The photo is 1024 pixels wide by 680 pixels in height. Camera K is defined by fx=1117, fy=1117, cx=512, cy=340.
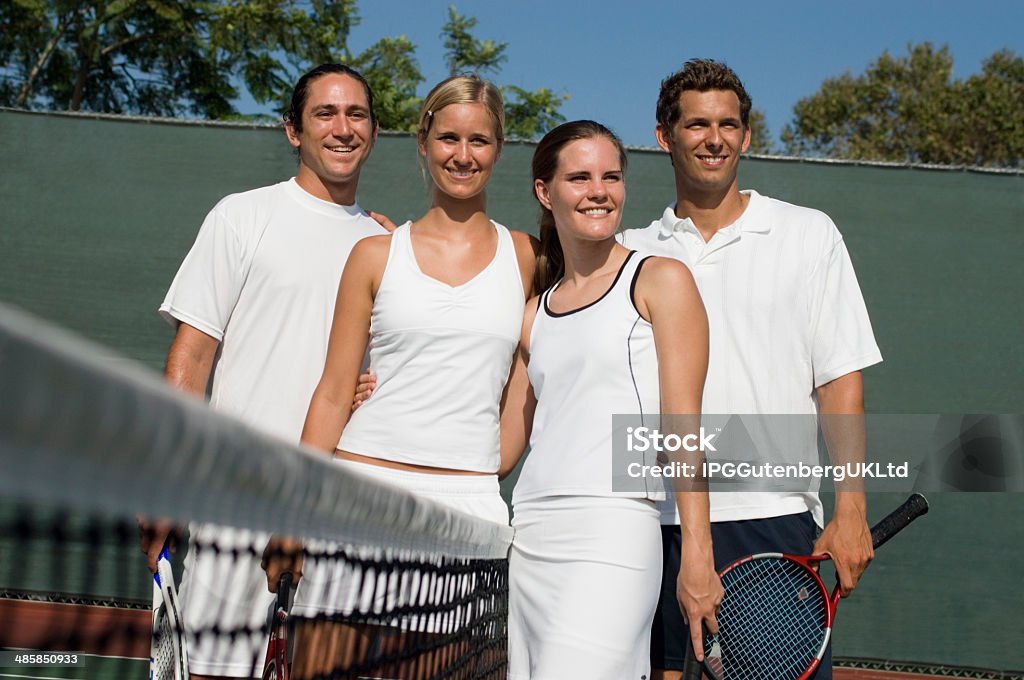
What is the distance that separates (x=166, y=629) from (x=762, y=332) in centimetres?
113

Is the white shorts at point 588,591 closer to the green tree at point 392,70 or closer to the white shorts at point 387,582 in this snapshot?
the white shorts at point 387,582

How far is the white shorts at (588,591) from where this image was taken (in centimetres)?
164

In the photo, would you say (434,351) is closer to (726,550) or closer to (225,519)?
(726,550)

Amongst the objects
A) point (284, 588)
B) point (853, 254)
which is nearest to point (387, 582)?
point (284, 588)

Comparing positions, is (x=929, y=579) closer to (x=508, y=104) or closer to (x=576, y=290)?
(x=576, y=290)

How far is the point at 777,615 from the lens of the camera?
1933mm

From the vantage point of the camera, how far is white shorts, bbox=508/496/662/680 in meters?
1.64

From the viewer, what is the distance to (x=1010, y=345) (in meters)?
3.87

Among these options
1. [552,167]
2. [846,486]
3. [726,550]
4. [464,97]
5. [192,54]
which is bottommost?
[726,550]

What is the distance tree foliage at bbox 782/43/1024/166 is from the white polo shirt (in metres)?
19.5

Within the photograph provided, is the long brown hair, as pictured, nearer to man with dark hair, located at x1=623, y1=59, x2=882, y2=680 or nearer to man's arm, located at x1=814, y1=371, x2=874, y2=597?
man with dark hair, located at x1=623, y1=59, x2=882, y2=680

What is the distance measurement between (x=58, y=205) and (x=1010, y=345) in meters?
3.43

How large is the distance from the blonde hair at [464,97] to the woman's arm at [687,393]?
1.57 ft

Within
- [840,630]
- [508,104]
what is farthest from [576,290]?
[508,104]
